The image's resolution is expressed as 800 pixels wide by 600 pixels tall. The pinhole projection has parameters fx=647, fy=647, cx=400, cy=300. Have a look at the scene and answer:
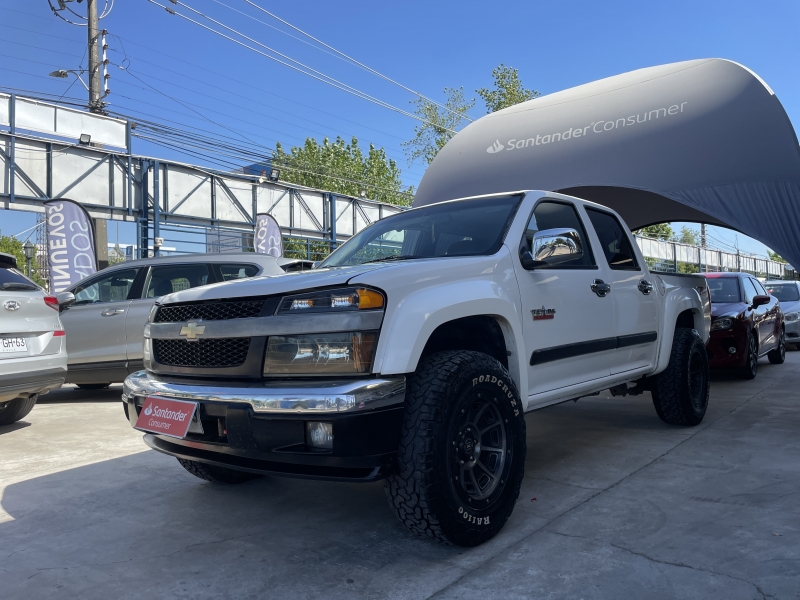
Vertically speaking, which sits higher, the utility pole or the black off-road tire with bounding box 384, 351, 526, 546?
the utility pole

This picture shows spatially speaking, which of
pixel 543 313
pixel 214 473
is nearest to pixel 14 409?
pixel 214 473

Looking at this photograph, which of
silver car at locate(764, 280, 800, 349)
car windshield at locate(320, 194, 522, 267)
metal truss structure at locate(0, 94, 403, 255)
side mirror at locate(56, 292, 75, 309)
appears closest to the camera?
car windshield at locate(320, 194, 522, 267)

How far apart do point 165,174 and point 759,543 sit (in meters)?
15.1

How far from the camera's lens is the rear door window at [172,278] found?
741cm

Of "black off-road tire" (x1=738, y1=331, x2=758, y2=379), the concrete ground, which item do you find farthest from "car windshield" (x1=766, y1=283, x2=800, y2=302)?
the concrete ground

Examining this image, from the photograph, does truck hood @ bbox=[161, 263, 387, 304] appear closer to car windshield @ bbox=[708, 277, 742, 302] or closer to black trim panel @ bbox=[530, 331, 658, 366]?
black trim panel @ bbox=[530, 331, 658, 366]

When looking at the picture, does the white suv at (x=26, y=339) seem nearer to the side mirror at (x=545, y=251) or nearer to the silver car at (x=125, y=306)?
the silver car at (x=125, y=306)

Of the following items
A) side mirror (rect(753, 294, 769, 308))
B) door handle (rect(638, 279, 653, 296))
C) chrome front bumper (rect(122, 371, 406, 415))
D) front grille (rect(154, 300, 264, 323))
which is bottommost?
chrome front bumper (rect(122, 371, 406, 415))

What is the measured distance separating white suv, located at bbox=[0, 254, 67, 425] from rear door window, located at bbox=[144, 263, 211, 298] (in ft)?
5.30

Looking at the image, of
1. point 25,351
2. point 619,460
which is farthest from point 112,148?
point 619,460

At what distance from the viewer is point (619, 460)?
4.45m

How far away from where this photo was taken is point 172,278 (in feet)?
24.6

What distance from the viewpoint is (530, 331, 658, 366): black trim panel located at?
11.8ft

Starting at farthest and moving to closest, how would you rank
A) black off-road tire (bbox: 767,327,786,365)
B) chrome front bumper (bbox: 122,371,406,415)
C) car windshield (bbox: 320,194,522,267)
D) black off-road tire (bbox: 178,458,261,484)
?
black off-road tire (bbox: 767,327,786,365), black off-road tire (bbox: 178,458,261,484), car windshield (bbox: 320,194,522,267), chrome front bumper (bbox: 122,371,406,415)
